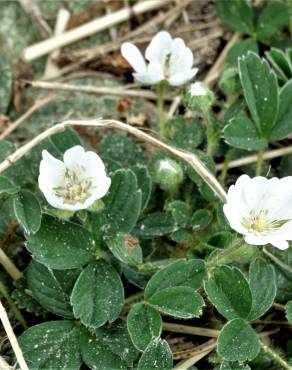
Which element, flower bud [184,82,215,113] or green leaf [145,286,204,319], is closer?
green leaf [145,286,204,319]

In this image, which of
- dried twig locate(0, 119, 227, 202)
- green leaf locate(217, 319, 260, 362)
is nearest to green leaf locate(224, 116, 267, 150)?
dried twig locate(0, 119, 227, 202)

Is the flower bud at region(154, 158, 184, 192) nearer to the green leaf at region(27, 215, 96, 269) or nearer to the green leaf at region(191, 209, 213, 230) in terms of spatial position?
the green leaf at region(191, 209, 213, 230)

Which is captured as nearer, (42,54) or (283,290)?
(283,290)

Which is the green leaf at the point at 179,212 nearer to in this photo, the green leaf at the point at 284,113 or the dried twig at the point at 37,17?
the green leaf at the point at 284,113

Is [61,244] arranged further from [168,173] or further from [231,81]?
[231,81]

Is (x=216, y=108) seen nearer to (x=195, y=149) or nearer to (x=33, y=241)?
(x=195, y=149)

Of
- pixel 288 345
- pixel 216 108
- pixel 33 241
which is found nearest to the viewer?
pixel 33 241

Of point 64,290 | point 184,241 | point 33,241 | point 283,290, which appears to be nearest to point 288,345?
point 283,290
